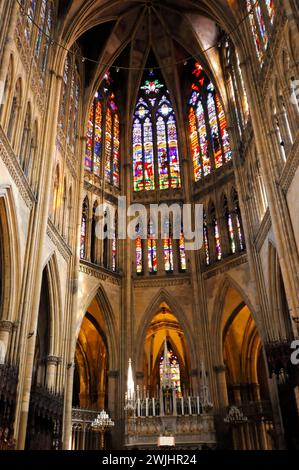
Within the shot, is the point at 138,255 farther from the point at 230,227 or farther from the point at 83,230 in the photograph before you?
the point at 230,227

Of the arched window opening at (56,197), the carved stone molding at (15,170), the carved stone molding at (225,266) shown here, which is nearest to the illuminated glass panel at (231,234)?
the carved stone molding at (225,266)

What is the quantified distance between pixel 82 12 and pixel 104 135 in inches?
264

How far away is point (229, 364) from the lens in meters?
25.7

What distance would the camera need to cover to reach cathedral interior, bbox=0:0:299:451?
47.1ft

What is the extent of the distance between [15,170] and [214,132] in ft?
46.4

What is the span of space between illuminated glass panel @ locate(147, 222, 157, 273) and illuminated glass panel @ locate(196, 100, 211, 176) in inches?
177

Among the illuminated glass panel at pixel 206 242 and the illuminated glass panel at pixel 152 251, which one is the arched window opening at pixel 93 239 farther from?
the illuminated glass panel at pixel 206 242

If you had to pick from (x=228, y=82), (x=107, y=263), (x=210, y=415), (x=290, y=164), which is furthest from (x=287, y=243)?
(x=228, y=82)

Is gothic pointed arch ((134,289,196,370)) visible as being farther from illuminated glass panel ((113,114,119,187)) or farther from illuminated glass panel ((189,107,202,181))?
illuminated glass panel ((113,114,119,187))

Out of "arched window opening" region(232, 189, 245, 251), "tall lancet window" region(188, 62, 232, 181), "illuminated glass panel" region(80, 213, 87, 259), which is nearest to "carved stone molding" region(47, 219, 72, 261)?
"illuminated glass panel" region(80, 213, 87, 259)

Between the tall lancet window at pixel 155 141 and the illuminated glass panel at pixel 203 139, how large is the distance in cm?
159

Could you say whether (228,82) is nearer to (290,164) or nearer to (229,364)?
(290,164)

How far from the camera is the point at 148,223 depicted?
989 inches

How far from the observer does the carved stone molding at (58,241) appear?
17.8 metres
